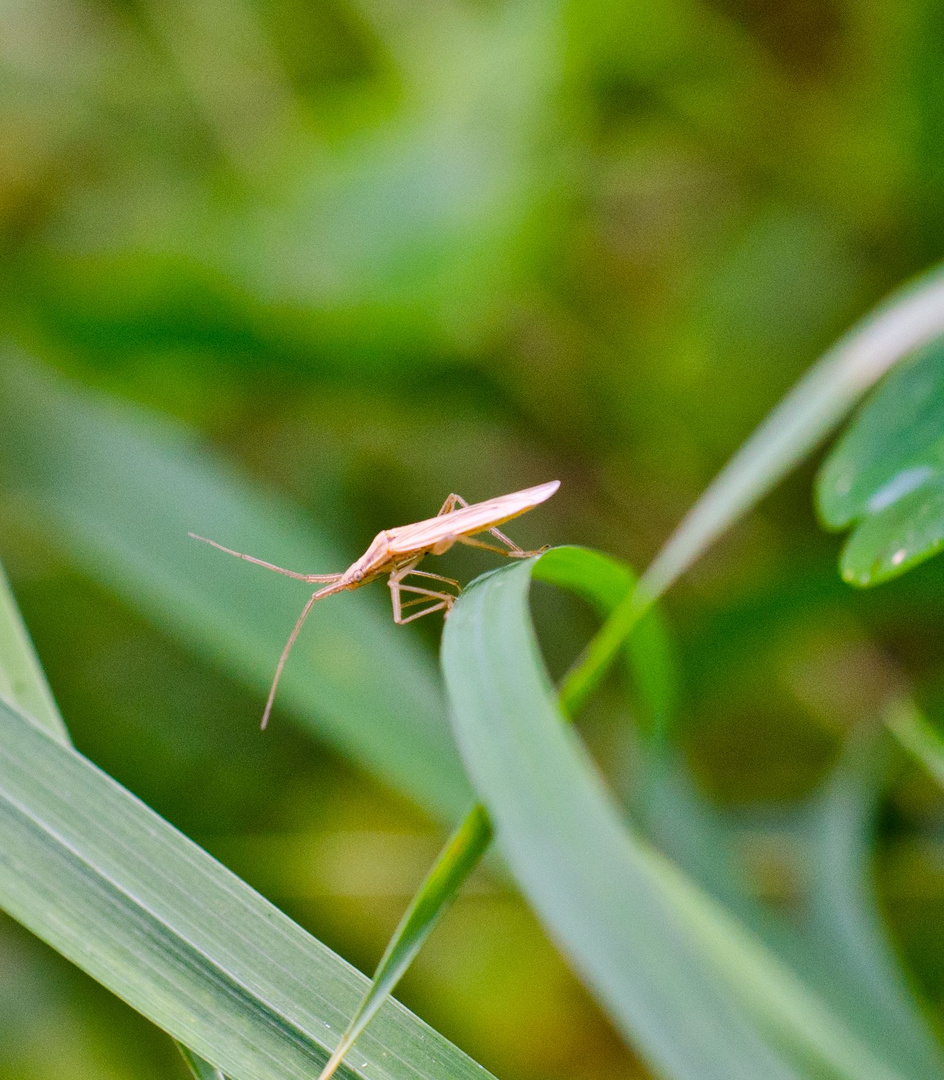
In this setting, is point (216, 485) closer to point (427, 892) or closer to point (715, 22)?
point (427, 892)

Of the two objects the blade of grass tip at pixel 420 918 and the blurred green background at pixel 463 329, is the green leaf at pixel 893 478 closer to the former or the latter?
the blade of grass tip at pixel 420 918

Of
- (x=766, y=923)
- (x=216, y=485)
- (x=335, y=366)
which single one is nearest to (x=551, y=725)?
(x=766, y=923)

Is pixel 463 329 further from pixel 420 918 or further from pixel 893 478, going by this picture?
pixel 420 918

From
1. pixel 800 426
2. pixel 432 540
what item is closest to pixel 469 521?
pixel 432 540

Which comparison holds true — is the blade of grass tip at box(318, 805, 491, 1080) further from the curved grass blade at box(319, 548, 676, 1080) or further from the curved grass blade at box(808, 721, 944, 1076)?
the curved grass blade at box(808, 721, 944, 1076)

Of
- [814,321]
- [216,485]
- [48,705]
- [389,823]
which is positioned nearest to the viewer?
[48,705]

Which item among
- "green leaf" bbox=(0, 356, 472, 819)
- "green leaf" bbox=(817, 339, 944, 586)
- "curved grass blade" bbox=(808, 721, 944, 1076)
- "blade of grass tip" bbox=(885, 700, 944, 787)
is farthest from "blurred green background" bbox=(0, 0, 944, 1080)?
"green leaf" bbox=(817, 339, 944, 586)
